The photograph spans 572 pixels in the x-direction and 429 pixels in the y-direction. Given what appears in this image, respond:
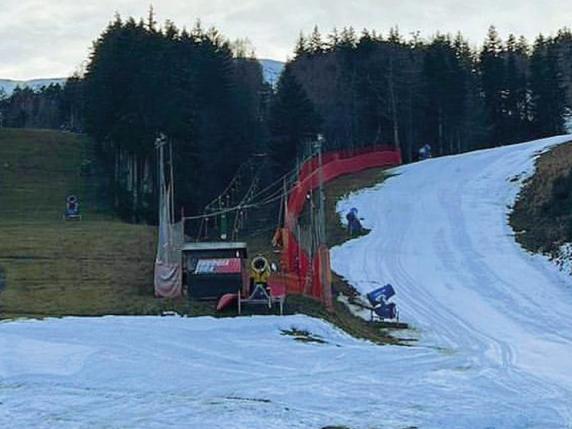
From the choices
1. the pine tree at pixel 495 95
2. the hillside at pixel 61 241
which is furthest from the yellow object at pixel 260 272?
the pine tree at pixel 495 95

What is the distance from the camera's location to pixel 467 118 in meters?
69.4

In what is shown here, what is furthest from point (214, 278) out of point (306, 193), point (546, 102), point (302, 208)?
point (546, 102)

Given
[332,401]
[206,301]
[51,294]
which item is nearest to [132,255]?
[51,294]

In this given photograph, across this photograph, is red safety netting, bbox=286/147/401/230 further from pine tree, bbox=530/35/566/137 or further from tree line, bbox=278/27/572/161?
pine tree, bbox=530/35/566/137

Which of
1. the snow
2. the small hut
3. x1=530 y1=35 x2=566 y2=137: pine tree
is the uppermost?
x1=530 y1=35 x2=566 y2=137: pine tree

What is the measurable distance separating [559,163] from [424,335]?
23290 mm

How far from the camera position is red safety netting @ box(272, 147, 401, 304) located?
80.2 ft

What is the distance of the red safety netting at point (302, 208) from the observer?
24453 mm

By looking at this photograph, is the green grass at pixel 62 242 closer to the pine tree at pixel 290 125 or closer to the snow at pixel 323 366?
the snow at pixel 323 366

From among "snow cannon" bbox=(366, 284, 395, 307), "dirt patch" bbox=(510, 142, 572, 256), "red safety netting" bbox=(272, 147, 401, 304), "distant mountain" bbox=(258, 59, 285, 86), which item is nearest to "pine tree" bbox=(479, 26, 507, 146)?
"red safety netting" bbox=(272, 147, 401, 304)

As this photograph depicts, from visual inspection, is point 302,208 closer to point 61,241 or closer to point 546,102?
point 61,241

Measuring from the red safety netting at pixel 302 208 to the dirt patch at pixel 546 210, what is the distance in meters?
8.24

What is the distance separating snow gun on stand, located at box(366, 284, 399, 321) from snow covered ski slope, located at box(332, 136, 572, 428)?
47 cm

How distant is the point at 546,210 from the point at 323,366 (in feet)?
73.5
